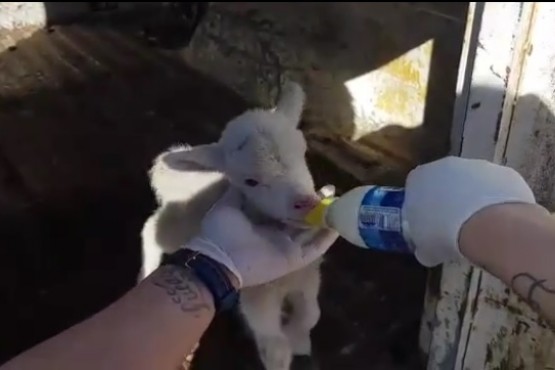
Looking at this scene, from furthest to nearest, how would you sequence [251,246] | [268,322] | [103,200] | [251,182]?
[103,200] < [268,322] < [251,182] < [251,246]

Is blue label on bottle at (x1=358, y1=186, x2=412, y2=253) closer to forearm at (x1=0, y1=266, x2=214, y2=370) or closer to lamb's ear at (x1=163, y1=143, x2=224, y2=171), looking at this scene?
forearm at (x1=0, y1=266, x2=214, y2=370)

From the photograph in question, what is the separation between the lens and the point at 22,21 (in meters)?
3.25

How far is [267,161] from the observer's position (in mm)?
1355

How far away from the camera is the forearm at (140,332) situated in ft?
3.52

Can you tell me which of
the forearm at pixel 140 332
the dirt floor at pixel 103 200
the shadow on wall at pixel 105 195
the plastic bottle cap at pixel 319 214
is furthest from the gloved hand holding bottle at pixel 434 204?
the dirt floor at pixel 103 200

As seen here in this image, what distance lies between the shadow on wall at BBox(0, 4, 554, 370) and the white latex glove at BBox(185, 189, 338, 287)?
330 mm

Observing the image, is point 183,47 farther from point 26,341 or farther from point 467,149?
point 467,149

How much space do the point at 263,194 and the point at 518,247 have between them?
55cm

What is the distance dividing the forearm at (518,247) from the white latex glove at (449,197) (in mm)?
16

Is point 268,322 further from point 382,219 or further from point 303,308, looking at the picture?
point 382,219

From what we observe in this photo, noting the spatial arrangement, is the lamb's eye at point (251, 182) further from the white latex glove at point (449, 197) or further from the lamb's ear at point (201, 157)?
the white latex glove at point (449, 197)

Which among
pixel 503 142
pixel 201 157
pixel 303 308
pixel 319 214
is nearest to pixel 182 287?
pixel 319 214

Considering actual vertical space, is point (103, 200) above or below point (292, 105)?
below

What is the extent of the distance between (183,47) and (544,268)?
7.55ft
